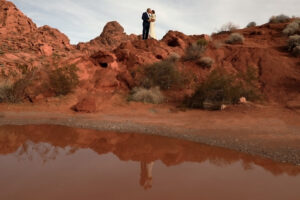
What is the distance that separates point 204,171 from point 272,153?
6.77 ft

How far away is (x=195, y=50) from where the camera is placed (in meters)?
18.4

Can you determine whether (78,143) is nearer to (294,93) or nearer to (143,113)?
(143,113)

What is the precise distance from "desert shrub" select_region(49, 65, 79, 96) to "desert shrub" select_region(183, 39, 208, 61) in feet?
28.3

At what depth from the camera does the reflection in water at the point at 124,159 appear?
4.36 m

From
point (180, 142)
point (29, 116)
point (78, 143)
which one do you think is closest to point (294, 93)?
point (180, 142)

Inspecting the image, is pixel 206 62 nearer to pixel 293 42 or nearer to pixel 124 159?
pixel 293 42

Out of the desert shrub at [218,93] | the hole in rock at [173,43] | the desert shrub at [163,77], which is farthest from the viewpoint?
the hole in rock at [173,43]

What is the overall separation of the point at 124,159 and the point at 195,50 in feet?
47.5

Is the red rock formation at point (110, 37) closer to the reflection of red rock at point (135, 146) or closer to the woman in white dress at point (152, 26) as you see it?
the woman in white dress at point (152, 26)

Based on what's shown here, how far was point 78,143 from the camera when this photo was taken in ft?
21.9

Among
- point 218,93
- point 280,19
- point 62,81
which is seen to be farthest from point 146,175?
point 280,19

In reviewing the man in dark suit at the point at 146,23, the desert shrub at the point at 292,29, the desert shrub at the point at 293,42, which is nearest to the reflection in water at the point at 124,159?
the man in dark suit at the point at 146,23

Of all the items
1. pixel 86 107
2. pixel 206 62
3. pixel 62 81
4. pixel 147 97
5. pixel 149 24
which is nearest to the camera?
pixel 86 107

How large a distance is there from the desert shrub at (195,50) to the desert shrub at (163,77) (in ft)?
9.90
